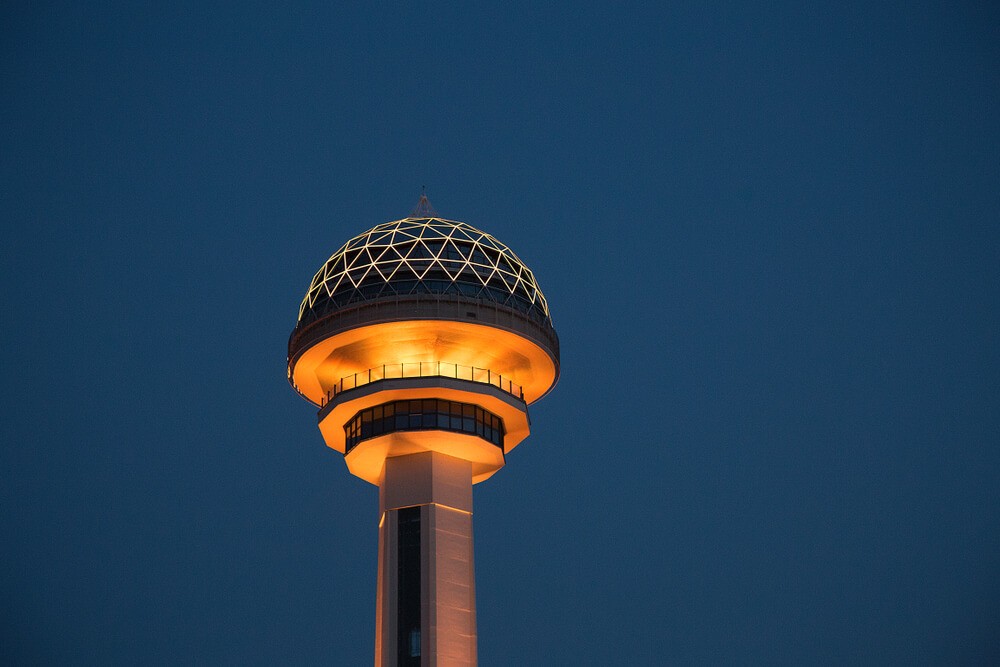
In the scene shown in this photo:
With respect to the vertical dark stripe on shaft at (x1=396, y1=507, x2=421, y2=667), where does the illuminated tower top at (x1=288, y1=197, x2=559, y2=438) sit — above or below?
above

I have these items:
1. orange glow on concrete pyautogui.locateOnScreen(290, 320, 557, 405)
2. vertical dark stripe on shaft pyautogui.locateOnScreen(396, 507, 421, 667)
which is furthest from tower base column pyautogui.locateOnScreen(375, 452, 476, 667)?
orange glow on concrete pyautogui.locateOnScreen(290, 320, 557, 405)

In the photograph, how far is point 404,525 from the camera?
64.2 metres

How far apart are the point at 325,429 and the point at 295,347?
4715 mm

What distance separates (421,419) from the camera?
2559 inches

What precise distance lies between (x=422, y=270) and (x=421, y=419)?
7.76 metres

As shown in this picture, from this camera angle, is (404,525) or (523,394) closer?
(404,525)

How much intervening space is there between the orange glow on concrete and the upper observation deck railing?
0.74 ft

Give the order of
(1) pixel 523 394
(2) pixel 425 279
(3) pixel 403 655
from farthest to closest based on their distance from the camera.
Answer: (1) pixel 523 394
(2) pixel 425 279
(3) pixel 403 655

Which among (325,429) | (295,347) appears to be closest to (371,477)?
(325,429)

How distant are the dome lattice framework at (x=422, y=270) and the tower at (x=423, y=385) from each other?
8 centimetres

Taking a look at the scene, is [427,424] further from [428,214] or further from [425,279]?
[428,214]

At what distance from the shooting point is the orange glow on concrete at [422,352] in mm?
64812

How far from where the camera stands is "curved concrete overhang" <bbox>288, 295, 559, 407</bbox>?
6419cm

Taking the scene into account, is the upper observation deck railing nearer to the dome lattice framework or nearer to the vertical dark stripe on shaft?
the dome lattice framework
